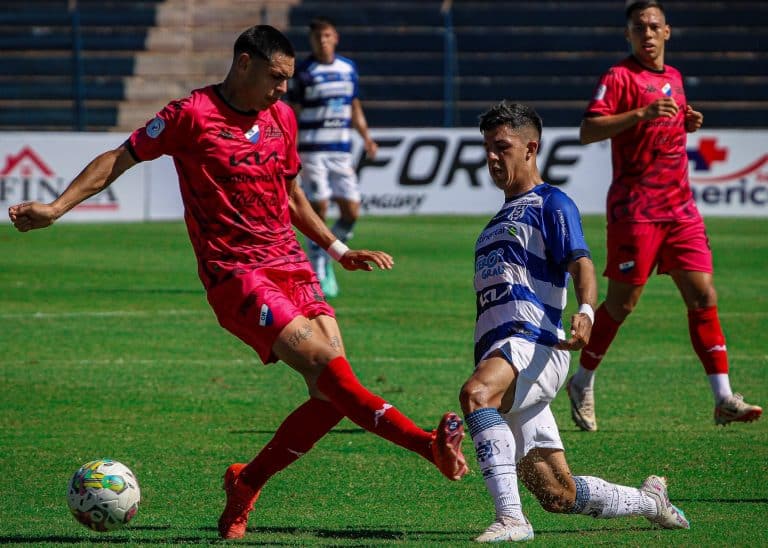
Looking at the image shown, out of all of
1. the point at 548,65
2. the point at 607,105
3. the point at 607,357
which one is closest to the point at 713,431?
the point at 607,105

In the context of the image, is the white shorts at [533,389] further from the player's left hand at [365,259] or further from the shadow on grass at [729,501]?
the shadow on grass at [729,501]

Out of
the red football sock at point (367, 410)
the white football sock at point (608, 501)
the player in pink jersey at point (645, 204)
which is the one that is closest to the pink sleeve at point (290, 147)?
the red football sock at point (367, 410)

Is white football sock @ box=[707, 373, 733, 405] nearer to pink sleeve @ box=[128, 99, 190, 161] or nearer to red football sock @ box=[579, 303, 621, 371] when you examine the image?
red football sock @ box=[579, 303, 621, 371]

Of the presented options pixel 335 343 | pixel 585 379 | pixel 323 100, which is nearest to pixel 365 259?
pixel 335 343

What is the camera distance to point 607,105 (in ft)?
27.2

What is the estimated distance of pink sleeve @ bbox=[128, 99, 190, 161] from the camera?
6000mm

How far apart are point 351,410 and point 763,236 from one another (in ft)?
54.3

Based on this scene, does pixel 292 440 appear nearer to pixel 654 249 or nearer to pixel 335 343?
pixel 335 343

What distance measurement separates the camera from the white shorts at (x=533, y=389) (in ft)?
18.0

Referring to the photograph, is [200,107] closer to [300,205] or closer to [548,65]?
[300,205]

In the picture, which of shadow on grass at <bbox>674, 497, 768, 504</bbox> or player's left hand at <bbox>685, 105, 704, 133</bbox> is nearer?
shadow on grass at <bbox>674, 497, 768, 504</bbox>

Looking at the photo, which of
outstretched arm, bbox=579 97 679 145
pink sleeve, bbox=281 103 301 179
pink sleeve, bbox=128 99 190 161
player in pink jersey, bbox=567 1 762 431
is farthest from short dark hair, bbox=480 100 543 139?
player in pink jersey, bbox=567 1 762 431

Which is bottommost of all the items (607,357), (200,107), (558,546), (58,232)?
(58,232)

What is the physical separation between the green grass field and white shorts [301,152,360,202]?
41.6 inches
